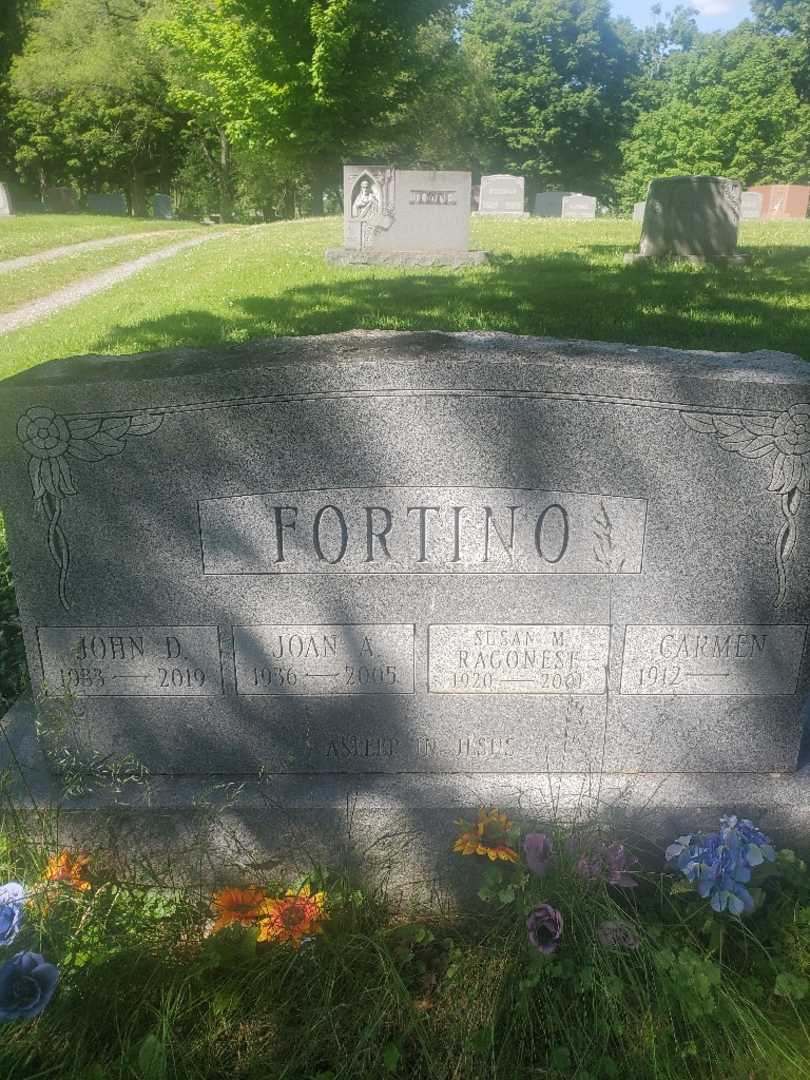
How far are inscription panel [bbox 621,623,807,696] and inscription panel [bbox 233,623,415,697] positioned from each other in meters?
0.72

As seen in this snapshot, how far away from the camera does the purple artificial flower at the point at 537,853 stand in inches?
99.1

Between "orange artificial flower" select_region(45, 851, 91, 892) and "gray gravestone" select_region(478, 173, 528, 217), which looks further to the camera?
"gray gravestone" select_region(478, 173, 528, 217)

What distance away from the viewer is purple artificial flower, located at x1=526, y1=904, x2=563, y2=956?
2.28 m

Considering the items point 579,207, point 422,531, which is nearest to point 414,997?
point 422,531

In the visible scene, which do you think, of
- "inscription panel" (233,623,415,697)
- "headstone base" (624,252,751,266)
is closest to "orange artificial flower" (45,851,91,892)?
"inscription panel" (233,623,415,697)

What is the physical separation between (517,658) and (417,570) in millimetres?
442

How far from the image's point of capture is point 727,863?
245 cm

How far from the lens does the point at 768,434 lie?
2547 millimetres

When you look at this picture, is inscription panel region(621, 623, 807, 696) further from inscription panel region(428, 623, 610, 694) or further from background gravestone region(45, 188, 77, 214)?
background gravestone region(45, 188, 77, 214)

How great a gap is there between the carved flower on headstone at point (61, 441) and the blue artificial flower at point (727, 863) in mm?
1949

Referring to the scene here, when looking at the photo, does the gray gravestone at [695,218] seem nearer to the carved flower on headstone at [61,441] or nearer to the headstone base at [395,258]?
the headstone base at [395,258]

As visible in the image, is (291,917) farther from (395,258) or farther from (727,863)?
(395,258)

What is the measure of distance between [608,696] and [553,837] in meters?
0.49

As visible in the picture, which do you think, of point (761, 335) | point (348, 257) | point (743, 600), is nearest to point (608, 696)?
point (743, 600)
